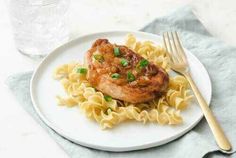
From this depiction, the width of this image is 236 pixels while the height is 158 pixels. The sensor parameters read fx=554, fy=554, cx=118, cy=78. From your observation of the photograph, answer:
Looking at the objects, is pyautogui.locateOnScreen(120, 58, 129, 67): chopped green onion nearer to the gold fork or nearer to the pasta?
the pasta

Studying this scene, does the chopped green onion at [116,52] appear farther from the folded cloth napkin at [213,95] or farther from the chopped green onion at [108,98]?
the folded cloth napkin at [213,95]

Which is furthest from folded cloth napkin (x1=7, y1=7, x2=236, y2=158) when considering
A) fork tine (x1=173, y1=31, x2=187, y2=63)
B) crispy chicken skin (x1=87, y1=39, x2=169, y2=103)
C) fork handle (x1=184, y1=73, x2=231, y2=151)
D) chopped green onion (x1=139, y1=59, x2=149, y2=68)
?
chopped green onion (x1=139, y1=59, x2=149, y2=68)

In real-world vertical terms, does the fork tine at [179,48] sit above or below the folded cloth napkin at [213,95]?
above

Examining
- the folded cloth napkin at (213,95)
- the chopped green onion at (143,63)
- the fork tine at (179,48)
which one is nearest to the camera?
the folded cloth napkin at (213,95)

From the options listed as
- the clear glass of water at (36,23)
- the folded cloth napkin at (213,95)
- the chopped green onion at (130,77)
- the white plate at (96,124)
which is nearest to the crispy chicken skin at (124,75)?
the chopped green onion at (130,77)

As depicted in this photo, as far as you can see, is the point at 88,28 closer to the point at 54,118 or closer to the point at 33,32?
the point at 33,32

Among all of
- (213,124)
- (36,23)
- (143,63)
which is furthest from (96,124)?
(36,23)

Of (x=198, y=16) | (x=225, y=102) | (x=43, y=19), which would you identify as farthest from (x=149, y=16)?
(x=225, y=102)
